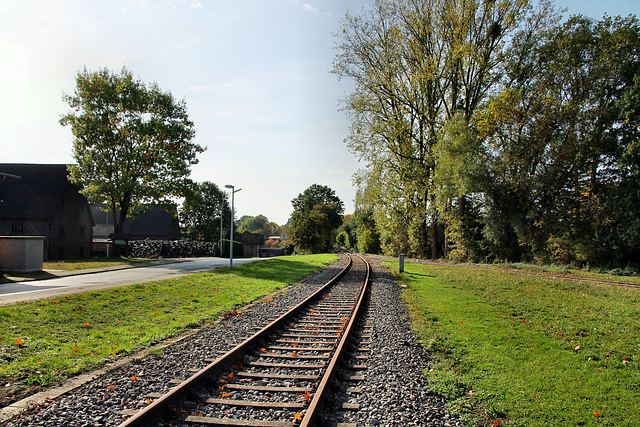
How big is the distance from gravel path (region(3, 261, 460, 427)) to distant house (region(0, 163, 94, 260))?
30605 millimetres

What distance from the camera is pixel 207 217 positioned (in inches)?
2963

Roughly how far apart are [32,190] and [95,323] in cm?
3261

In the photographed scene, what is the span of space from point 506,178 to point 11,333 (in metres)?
27.0

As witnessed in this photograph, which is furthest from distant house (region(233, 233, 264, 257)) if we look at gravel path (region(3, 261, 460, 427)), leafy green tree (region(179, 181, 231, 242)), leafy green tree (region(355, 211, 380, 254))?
gravel path (region(3, 261, 460, 427))

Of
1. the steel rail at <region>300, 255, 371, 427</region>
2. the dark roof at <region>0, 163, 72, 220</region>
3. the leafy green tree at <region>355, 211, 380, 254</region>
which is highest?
the dark roof at <region>0, 163, 72, 220</region>

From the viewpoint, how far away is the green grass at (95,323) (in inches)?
222

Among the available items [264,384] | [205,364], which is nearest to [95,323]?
[205,364]

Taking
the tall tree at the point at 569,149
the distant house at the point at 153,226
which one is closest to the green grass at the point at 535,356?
the tall tree at the point at 569,149

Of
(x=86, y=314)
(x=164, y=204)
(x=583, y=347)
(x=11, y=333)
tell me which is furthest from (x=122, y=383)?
(x=164, y=204)

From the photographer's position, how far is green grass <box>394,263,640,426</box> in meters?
4.34

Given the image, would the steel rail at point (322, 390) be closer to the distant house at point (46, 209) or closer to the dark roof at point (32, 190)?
the distant house at point (46, 209)

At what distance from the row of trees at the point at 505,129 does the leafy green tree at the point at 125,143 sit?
16036 millimetres

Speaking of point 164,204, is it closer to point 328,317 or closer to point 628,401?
point 328,317

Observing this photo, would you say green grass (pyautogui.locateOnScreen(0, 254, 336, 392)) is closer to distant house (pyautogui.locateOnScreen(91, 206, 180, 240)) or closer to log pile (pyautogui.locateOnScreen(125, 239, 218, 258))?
log pile (pyautogui.locateOnScreen(125, 239, 218, 258))
